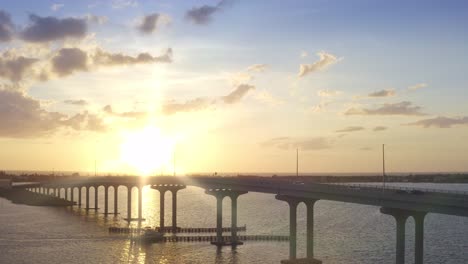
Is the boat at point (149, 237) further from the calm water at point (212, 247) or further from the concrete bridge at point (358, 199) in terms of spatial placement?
the concrete bridge at point (358, 199)

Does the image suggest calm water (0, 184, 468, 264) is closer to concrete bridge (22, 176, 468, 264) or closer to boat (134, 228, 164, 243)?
boat (134, 228, 164, 243)

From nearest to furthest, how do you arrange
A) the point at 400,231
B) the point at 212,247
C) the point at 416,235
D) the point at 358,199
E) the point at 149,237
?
the point at 416,235 → the point at 400,231 → the point at 358,199 → the point at 212,247 → the point at 149,237

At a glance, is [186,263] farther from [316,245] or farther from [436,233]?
[436,233]

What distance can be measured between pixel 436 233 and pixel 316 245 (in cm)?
4196

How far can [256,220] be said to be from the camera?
172 metres

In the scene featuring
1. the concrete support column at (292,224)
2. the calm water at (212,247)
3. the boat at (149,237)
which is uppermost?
the concrete support column at (292,224)

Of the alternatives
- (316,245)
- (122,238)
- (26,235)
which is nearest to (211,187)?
(122,238)

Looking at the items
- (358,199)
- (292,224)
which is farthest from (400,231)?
(292,224)

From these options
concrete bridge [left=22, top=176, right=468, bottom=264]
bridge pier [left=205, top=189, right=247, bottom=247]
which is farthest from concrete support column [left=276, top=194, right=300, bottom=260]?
bridge pier [left=205, top=189, right=247, bottom=247]

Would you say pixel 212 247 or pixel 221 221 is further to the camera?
pixel 221 221

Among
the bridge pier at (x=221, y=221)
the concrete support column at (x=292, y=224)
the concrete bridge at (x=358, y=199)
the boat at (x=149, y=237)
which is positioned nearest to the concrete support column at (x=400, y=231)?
the concrete bridge at (x=358, y=199)

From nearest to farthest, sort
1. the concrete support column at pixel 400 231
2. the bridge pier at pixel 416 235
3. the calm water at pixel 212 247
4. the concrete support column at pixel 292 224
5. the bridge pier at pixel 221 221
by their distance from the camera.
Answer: the bridge pier at pixel 416 235, the concrete support column at pixel 400 231, the concrete support column at pixel 292 224, the calm water at pixel 212 247, the bridge pier at pixel 221 221

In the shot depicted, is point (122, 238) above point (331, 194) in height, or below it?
below

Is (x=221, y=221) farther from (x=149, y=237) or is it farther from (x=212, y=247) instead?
(x=149, y=237)
